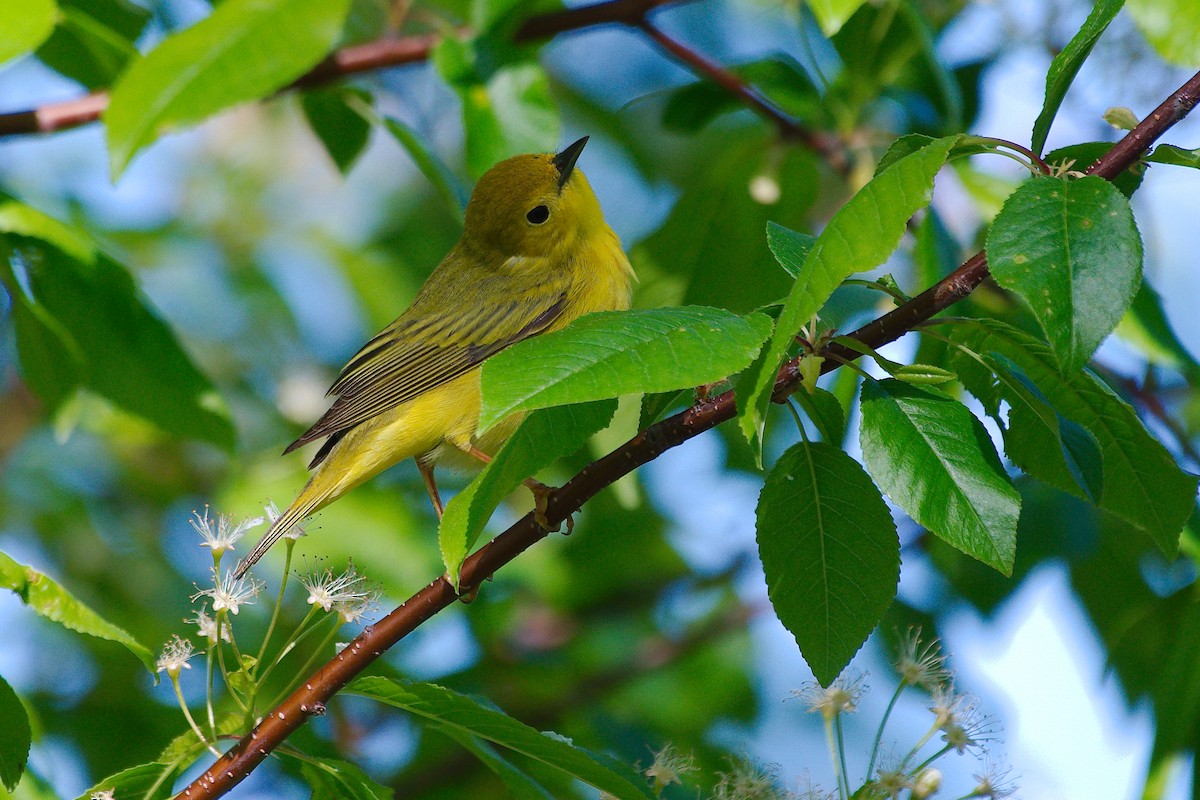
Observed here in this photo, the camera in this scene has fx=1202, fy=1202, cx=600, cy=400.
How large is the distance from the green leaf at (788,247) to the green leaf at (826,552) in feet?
1.00

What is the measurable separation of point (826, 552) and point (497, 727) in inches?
25.8

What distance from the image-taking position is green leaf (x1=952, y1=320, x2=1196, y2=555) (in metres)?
1.74

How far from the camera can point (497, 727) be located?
2055mm

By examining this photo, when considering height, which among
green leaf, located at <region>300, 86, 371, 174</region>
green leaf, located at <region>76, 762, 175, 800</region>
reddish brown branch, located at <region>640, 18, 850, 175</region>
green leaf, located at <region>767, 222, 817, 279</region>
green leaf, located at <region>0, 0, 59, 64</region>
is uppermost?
A: reddish brown branch, located at <region>640, 18, 850, 175</region>

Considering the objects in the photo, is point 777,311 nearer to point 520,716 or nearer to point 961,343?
point 961,343

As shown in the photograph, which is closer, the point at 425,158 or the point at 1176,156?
the point at 1176,156

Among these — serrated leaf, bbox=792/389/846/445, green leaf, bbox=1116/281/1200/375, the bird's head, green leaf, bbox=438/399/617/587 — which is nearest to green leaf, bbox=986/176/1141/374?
serrated leaf, bbox=792/389/846/445

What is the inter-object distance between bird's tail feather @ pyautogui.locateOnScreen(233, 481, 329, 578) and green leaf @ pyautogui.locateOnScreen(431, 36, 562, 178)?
3.29 ft

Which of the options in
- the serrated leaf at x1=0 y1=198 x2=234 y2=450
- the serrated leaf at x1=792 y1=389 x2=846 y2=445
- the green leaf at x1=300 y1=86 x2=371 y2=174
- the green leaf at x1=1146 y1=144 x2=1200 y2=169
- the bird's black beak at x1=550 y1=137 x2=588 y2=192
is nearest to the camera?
the green leaf at x1=1146 y1=144 x2=1200 y2=169

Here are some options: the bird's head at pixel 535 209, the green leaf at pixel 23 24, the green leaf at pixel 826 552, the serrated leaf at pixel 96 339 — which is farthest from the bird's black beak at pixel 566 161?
the green leaf at pixel 826 552

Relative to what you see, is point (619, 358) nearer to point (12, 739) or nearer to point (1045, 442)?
point (1045, 442)

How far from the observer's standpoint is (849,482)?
71.6 inches

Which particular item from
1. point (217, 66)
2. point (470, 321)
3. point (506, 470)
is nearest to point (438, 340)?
point (470, 321)

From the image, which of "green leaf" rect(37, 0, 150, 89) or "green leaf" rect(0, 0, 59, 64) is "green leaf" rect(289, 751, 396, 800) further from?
"green leaf" rect(37, 0, 150, 89)
